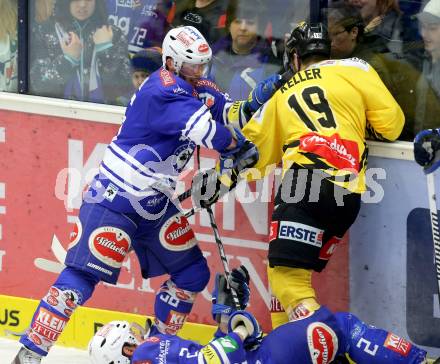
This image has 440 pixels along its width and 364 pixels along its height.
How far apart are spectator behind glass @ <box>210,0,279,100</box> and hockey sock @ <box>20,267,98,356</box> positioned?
1.08 m

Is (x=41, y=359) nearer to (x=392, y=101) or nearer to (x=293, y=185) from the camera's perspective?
(x=293, y=185)

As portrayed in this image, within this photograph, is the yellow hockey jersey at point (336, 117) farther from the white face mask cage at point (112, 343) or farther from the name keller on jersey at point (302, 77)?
the white face mask cage at point (112, 343)

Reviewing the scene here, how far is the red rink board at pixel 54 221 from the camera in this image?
20.3 feet

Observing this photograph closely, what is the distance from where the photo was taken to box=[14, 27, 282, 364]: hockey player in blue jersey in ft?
18.5

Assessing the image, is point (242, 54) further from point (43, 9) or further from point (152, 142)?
point (43, 9)

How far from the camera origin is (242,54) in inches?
240

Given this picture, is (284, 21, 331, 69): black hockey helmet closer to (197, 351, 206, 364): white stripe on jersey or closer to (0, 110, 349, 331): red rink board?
(0, 110, 349, 331): red rink board

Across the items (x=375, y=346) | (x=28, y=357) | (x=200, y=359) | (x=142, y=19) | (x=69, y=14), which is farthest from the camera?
(x=69, y=14)

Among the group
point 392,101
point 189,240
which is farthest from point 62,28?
point 392,101

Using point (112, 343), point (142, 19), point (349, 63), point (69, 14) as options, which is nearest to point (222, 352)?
point (112, 343)

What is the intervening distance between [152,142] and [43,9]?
112 cm

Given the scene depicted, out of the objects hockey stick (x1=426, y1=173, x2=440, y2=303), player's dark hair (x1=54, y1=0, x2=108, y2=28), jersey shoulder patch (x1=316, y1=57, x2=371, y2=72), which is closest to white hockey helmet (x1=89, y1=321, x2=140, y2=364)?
hockey stick (x1=426, y1=173, x2=440, y2=303)

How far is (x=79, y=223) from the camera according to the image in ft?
19.2

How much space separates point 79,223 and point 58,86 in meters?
0.93
